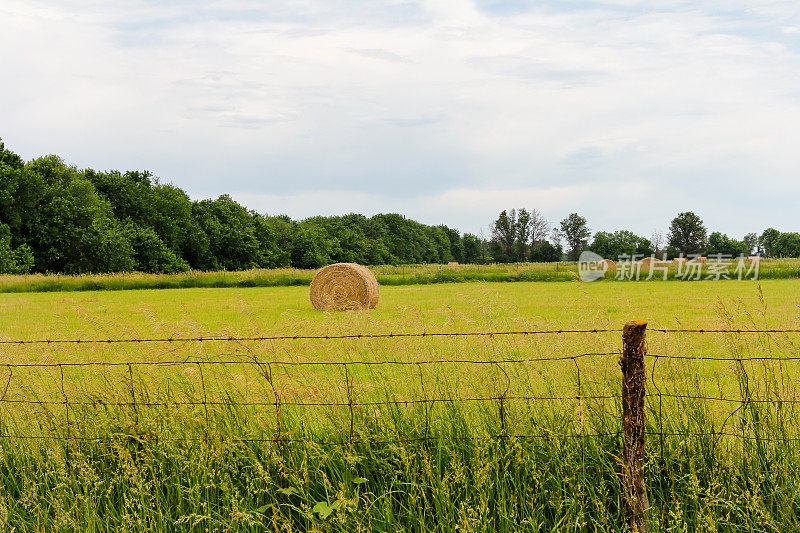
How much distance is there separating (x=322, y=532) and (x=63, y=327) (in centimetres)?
1387

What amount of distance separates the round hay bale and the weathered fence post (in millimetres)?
18095

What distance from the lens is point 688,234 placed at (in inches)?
3676

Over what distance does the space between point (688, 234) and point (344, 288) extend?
8354 cm

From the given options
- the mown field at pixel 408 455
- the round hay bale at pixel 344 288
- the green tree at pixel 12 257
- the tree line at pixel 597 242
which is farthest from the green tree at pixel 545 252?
the mown field at pixel 408 455

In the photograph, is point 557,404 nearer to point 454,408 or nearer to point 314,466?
point 454,408

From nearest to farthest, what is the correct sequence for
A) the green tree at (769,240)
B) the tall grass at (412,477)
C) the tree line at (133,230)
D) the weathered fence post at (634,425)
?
the weathered fence post at (634,425)
the tall grass at (412,477)
the tree line at (133,230)
the green tree at (769,240)

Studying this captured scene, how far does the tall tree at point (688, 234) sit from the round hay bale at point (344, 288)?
80735mm

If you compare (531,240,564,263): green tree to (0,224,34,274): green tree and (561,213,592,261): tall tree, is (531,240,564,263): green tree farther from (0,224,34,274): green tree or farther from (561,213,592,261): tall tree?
(0,224,34,274): green tree

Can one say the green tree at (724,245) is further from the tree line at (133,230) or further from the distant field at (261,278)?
the distant field at (261,278)

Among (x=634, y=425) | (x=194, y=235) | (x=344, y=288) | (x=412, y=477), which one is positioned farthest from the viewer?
(x=194, y=235)

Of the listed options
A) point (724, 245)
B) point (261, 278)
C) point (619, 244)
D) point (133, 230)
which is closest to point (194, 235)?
point (133, 230)

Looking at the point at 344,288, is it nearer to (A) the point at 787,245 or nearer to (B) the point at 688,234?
(B) the point at 688,234

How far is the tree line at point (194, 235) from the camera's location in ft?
176

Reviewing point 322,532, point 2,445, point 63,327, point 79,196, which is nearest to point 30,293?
point 63,327
